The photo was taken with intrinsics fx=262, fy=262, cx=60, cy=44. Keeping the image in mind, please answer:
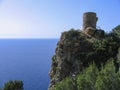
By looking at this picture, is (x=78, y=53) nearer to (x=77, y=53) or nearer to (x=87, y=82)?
(x=77, y=53)

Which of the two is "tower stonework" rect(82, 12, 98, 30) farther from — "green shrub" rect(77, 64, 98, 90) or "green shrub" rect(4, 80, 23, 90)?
"green shrub" rect(77, 64, 98, 90)

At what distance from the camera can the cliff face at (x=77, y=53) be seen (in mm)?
28500

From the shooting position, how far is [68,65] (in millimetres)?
29141

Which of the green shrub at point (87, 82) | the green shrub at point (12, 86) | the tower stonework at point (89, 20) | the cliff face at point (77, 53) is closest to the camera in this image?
the green shrub at point (87, 82)

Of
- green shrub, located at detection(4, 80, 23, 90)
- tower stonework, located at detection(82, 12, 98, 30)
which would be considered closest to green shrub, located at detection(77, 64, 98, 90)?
green shrub, located at detection(4, 80, 23, 90)

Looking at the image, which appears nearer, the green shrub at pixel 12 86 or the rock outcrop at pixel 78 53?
the rock outcrop at pixel 78 53

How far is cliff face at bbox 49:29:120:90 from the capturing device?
93.5 ft

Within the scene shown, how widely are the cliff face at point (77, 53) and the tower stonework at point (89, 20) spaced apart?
11.9 ft

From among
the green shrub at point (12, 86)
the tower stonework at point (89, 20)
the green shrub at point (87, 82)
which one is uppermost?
the tower stonework at point (89, 20)

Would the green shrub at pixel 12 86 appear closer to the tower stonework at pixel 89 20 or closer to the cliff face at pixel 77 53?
the cliff face at pixel 77 53

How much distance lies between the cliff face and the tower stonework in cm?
364

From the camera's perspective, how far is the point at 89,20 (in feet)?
113

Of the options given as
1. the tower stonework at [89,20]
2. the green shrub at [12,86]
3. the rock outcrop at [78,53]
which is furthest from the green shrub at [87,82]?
the tower stonework at [89,20]

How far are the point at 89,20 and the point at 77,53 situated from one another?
7054 millimetres
